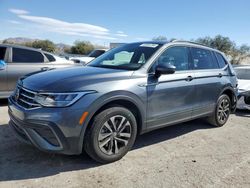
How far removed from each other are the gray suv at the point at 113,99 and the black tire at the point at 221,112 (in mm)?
461

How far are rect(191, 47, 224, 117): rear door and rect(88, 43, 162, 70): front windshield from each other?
1036mm

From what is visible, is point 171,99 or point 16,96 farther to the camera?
point 171,99

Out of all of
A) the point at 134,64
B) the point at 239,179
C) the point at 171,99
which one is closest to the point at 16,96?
the point at 134,64

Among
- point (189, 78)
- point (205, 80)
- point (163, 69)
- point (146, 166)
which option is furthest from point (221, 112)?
point (146, 166)

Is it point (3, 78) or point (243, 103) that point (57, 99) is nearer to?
point (3, 78)

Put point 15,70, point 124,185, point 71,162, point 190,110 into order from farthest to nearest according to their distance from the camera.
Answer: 1. point 15,70
2. point 190,110
3. point 71,162
4. point 124,185

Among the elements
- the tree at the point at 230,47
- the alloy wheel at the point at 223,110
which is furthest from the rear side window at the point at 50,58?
the tree at the point at 230,47

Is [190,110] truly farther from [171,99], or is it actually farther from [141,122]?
[141,122]

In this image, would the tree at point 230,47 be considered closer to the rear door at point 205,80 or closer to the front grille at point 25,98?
the rear door at point 205,80

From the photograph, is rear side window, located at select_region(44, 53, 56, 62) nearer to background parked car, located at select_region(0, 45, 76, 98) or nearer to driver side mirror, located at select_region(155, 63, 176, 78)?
background parked car, located at select_region(0, 45, 76, 98)

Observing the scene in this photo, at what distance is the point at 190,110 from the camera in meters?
4.90

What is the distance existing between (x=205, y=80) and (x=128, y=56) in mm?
1619

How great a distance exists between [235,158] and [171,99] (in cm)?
135

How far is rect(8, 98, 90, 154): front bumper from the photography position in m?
3.29
